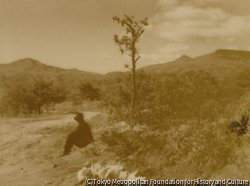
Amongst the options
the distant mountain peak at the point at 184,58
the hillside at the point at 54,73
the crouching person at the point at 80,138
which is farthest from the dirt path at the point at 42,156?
the distant mountain peak at the point at 184,58

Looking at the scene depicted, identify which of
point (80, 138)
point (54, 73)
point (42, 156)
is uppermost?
point (54, 73)

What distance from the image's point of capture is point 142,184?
4387 millimetres

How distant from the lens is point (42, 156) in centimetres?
543

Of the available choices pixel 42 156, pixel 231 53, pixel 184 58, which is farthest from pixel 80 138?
pixel 231 53

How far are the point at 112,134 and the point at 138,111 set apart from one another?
3.81 feet

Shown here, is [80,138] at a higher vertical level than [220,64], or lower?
lower

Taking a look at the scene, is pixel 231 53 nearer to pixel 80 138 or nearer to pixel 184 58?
pixel 184 58

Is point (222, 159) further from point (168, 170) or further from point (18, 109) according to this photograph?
point (18, 109)

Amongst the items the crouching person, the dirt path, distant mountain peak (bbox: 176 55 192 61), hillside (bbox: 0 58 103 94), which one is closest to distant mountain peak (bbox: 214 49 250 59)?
distant mountain peak (bbox: 176 55 192 61)

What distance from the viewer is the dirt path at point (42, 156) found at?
A: 4.83m

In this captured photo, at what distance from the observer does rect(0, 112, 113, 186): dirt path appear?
4828 mm

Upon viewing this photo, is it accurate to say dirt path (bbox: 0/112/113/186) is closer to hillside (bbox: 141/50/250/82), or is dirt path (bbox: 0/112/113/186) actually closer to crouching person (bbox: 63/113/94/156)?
crouching person (bbox: 63/113/94/156)

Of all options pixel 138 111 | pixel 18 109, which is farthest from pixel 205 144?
pixel 18 109

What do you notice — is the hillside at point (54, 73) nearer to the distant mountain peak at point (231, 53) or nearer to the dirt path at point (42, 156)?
the dirt path at point (42, 156)
